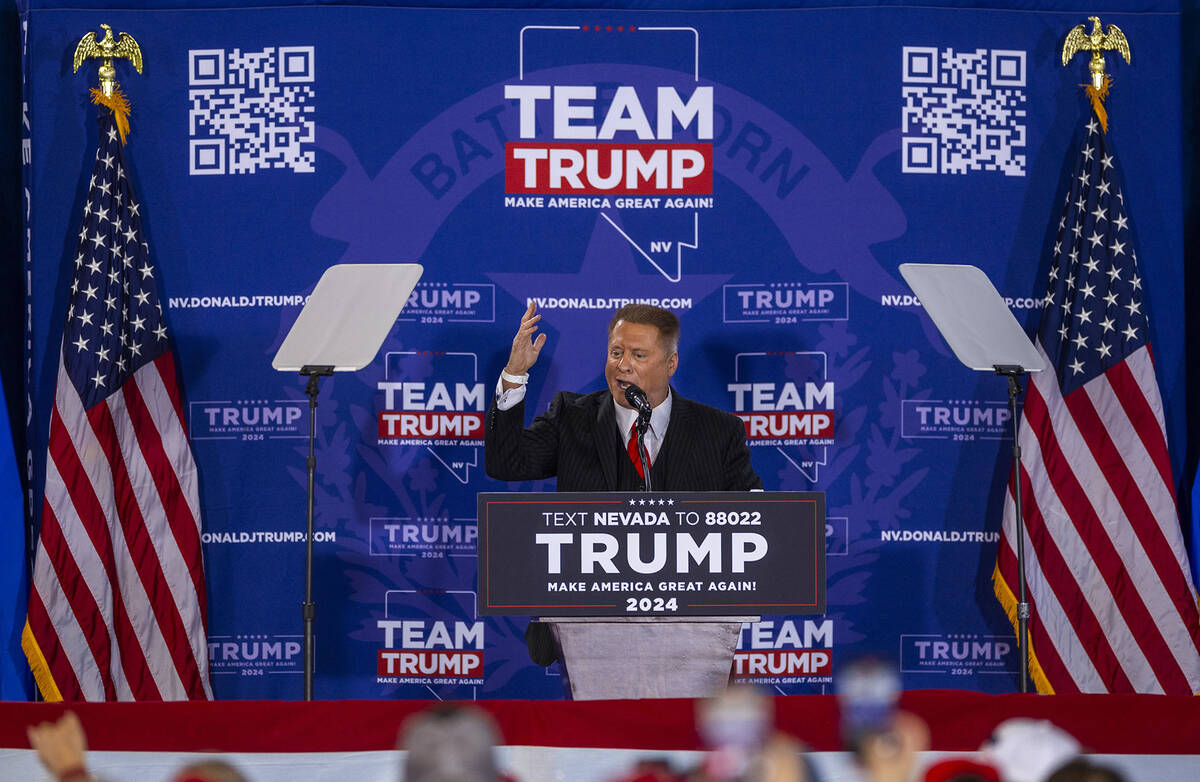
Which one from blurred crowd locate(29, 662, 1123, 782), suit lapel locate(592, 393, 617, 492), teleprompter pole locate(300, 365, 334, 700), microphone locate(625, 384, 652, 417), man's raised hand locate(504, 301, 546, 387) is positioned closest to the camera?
blurred crowd locate(29, 662, 1123, 782)

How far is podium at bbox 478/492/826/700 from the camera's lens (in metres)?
2.72

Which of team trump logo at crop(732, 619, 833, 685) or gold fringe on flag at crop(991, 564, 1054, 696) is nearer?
gold fringe on flag at crop(991, 564, 1054, 696)

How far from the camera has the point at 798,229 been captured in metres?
4.67

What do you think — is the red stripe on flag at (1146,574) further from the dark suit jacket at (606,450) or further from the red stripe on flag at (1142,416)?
the dark suit jacket at (606,450)

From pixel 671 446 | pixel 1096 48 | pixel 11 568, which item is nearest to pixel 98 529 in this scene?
pixel 11 568

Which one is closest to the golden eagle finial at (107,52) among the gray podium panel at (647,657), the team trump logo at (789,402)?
the team trump logo at (789,402)

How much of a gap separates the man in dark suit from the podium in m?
0.64

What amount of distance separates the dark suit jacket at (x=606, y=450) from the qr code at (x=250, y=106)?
1.72 meters

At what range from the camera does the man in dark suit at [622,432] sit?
3.44 m

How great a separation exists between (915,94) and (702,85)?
0.83 metres

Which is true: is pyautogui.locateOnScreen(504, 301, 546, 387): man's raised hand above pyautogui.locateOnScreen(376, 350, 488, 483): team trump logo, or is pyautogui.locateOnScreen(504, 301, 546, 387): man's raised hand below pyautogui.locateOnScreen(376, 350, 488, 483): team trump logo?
above

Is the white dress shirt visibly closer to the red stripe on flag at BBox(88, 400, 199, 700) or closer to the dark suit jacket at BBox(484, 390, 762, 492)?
the dark suit jacket at BBox(484, 390, 762, 492)

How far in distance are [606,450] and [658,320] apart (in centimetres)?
42

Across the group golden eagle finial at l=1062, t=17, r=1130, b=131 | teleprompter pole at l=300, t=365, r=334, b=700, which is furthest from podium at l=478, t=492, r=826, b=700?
golden eagle finial at l=1062, t=17, r=1130, b=131
